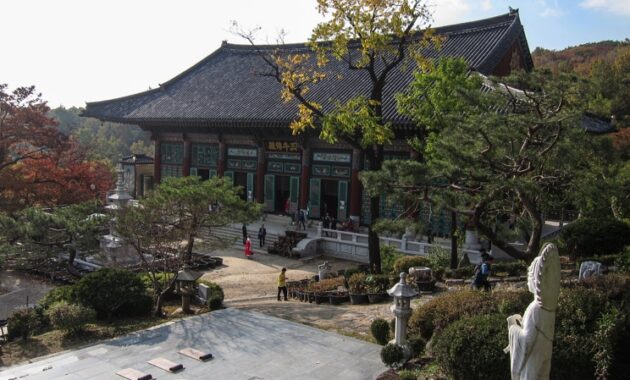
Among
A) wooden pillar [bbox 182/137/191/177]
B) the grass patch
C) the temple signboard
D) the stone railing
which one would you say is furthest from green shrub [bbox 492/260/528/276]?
wooden pillar [bbox 182/137/191/177]

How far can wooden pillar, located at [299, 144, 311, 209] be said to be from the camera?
3173 centimetres

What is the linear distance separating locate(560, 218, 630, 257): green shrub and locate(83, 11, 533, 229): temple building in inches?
319

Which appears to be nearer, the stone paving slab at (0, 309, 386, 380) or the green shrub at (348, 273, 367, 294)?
the stone paving slab at (0, 309, 386, 380)

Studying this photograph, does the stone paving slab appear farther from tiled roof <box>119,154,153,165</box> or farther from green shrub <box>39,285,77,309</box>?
tiled roof <box>119,154,153,165</box>

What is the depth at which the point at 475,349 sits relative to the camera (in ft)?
31.3

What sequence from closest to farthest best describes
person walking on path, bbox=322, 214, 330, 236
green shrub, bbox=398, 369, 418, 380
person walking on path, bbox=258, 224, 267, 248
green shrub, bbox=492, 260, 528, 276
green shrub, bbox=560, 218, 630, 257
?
green shrub, bbox=398, 369, 418, 380
green shrub, bbox=492, 260, 528, 276
green shrub, bbox=560, 218, 630, 257
person walking on path, bbox=258, 224, 267, 248
person walking on path, bbox=322, 214, 330, 236

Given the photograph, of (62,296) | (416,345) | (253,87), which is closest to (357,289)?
(416,345)

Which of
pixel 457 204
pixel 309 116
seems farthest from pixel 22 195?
pixel 457 204

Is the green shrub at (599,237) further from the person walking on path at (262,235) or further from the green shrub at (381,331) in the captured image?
the person walking on path at (262,235)

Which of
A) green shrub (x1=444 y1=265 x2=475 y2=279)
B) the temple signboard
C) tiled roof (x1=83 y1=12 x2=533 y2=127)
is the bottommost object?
green shrub (x1=444 y1=265 x2=475 y2=279)

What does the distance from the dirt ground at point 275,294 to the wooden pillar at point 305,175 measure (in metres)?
5.13

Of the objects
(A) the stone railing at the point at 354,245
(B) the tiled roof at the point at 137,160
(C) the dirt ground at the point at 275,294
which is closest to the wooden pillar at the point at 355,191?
(A) the stone railing at the point at 354,245

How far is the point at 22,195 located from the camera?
29188 millimetres

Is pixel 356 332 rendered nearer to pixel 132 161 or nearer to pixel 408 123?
pixel 408 123
